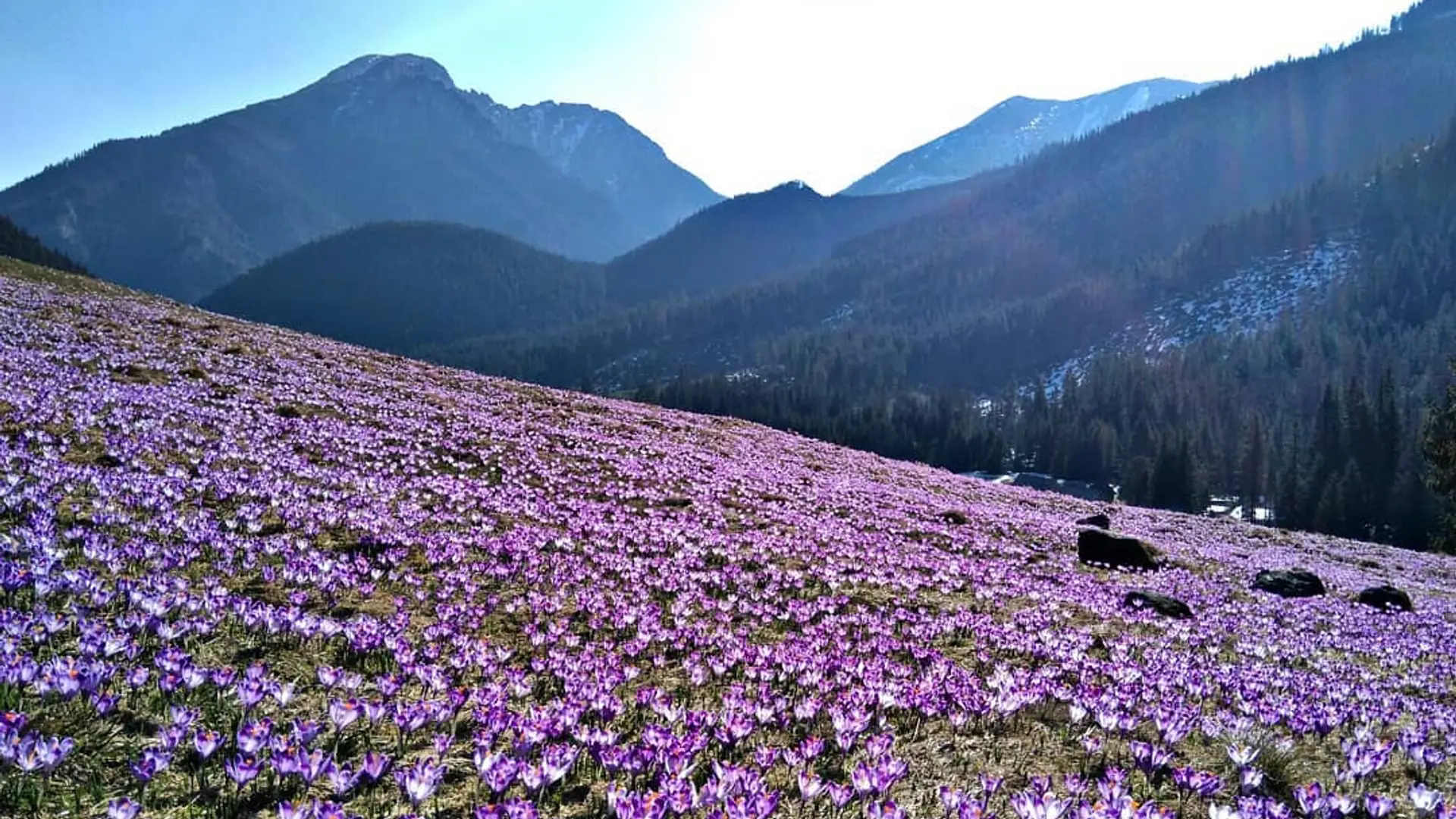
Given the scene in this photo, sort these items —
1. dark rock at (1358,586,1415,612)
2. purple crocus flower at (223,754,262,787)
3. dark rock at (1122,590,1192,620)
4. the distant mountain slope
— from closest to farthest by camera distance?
purple crocus flower at (223,754,262,787) → dark rock at (1122,590,1192,620) → dark rock at (1358,586,1415,612) → the distant mountain slope

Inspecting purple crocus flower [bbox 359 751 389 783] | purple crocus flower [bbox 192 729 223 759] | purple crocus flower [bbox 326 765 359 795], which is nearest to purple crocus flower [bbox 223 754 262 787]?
purple crocus flower [bbox 192 729 223 759]

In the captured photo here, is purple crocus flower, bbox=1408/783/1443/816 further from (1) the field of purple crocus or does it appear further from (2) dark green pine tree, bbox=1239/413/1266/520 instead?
(2) dark green pine tree, bbox=1239/413/1266/520

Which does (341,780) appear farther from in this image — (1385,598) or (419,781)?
(1385,598)

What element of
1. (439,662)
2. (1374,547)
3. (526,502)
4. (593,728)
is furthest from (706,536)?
(1374,547)

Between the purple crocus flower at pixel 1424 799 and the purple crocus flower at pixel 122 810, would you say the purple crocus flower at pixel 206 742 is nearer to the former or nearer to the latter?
the purple crocus flower at pixel 122 810

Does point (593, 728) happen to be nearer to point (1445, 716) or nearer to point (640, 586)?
point (640, 586)

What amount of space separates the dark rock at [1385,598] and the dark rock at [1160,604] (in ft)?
21.6

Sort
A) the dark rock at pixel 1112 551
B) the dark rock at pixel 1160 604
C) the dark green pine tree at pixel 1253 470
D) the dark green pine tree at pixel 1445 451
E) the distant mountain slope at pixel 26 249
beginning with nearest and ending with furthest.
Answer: the dark rock at pixel 1160 604
the dark rock at pixel 1112 551
the dark green pine tree at pixel 1445 451
the distant mountain slope at pixel 26 249
the dark green pine tree at pixel 1253 470

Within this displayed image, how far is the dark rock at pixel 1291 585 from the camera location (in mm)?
16547

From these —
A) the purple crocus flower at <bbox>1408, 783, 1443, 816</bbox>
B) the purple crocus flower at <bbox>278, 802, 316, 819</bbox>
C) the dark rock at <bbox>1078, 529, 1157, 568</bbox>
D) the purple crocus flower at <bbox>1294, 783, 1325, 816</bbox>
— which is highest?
the purple crocus flower at <bbox>278, 802, 316, 819</bbox>

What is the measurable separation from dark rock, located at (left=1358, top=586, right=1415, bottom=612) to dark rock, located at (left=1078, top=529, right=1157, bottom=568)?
4.03m

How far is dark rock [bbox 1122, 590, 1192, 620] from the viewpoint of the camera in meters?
12.4

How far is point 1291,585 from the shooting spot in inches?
658

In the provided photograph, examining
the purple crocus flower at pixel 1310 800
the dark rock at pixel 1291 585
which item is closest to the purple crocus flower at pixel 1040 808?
the purple crocus flower at pixel 1310 800
